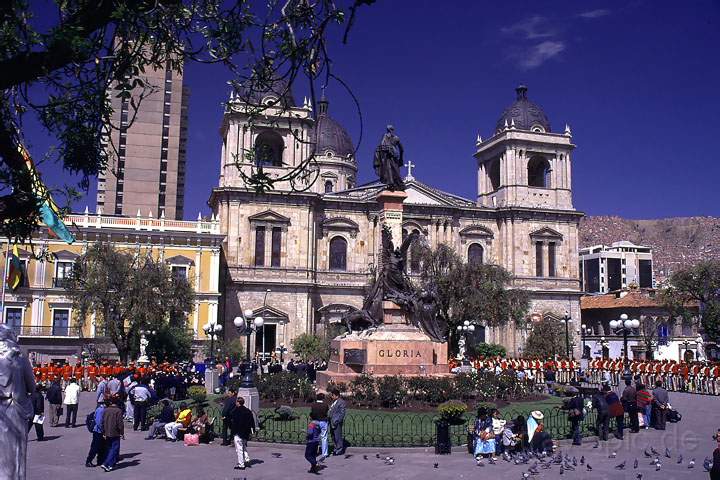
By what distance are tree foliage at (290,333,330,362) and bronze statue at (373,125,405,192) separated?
68.8 feet

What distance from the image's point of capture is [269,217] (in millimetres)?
48156

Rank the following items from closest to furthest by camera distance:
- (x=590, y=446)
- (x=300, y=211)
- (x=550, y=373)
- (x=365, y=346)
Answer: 1. (x=590, y=446)
2. (x=365, y=346)
3. (x=550, y=373)
4. (x=300, y=211)

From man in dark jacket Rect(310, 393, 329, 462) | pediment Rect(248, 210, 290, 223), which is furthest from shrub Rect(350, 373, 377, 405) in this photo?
pediment Rect(248, 210, 290, 223)

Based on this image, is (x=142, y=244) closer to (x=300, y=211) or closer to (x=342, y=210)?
(x=300, y=211)

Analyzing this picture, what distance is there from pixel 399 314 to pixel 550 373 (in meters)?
10.6

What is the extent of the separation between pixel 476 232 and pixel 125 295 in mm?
29069

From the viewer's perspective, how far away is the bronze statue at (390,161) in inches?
851

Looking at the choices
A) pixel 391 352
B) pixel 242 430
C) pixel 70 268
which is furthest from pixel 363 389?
pixel 70 268

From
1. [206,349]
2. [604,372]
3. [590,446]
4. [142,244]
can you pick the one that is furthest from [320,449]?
[142,244]

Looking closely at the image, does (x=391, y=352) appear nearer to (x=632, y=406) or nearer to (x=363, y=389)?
(x=363, y=389)

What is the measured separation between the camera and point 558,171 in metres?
55.7

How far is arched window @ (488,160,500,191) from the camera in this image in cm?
5788

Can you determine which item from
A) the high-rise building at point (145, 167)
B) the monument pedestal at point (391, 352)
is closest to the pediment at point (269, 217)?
the high-rise building at point (145, 167)

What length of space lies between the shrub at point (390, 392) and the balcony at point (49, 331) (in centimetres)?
2854
